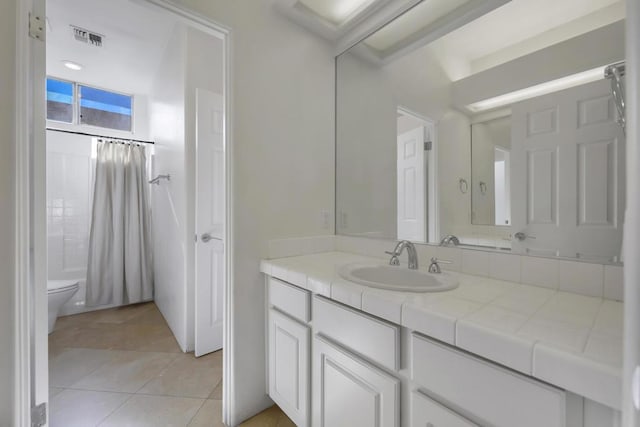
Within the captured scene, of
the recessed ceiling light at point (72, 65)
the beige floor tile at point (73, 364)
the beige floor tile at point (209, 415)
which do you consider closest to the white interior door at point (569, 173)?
the beige floor tile at point (209, 415)

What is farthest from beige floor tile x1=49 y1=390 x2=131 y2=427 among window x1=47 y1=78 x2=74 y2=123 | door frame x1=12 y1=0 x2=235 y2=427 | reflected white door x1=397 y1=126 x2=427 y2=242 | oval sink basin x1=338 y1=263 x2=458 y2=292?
window x1=47 y1=78 x2=74 y2=123

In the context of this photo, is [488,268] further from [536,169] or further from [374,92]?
[374,92]

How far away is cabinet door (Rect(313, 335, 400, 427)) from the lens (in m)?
0.86

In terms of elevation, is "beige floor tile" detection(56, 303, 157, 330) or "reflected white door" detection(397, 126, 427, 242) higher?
"reflected white door" detection(397, 126, 427, 242)

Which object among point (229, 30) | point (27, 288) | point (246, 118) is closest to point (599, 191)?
point (246, 118)

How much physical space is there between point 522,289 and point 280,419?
135 centimetres

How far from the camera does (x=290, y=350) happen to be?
50.1 inches

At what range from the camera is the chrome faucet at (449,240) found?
1.30 m

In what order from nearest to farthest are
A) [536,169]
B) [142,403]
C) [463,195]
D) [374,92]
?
[536,169]
[463,195]
[142,403]
[374,92]

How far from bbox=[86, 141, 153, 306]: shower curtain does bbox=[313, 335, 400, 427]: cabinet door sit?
9.45 ft

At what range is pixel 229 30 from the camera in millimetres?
1354

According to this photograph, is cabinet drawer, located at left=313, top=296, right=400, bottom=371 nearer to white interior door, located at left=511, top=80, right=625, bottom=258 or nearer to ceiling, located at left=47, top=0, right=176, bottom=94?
white interior door, located at left=511, top=80, right=625, bottom=258

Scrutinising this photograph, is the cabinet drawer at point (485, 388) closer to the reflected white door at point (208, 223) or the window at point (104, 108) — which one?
the reflected white door at point (208, 223)

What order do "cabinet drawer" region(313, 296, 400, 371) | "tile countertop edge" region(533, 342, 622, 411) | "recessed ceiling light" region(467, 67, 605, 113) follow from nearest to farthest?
"tile countertop edge" region(533, 342, 622, 411)
"cabinet drawer" region(313, 296, 400, 371)
"recessed ceiling light" region(467, 67, 605, 113)
